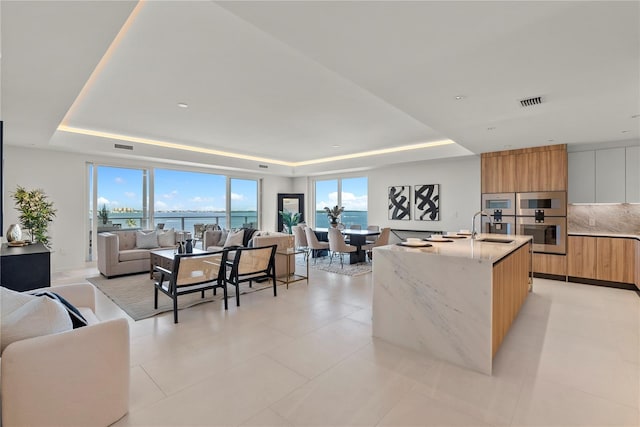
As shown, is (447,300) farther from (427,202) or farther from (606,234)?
(427,202)

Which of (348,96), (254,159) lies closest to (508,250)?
(348,96)

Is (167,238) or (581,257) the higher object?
(167,238)

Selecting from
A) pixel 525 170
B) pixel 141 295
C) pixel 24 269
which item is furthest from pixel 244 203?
pixel 525 170

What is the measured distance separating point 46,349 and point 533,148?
6.96 m

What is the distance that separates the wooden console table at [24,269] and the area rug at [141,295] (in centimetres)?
98

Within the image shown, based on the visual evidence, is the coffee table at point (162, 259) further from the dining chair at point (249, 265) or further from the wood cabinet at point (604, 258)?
the wood cabinet at point (604, 258)

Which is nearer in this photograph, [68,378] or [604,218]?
[68,378]

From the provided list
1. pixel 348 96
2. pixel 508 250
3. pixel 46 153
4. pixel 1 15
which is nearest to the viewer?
pixel 1 15

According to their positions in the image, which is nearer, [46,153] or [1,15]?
[1,15]

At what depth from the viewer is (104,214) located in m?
6.86

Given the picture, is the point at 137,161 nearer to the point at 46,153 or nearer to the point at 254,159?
the point at 46,153

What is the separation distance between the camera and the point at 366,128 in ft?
18.5

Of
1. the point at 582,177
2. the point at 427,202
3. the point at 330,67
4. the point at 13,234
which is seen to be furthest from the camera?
the point at 427,202

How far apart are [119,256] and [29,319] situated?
4573 millimetres
